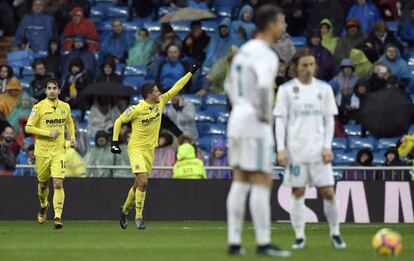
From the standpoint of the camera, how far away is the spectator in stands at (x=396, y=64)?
2841cm

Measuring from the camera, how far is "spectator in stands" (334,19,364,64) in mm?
29266

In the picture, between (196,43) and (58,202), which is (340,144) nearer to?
(196,43)

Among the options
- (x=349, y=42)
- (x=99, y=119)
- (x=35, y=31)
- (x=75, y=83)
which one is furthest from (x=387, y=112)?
(x=35, y=31)

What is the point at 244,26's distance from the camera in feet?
97.9

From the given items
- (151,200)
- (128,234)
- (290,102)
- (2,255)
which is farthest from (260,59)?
(151,200)

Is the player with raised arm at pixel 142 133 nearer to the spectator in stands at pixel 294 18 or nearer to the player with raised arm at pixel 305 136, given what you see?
the player with raised arm at pixel 305 136

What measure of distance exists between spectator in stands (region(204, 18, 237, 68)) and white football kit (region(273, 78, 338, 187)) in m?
14.8

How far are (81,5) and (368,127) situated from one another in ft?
29.1

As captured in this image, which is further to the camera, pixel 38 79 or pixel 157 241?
pixel 38 79

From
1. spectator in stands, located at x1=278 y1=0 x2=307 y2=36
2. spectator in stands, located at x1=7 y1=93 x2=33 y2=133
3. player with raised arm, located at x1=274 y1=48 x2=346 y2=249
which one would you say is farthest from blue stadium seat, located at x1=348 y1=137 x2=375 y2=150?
player with raised arm, located at x1=274 y1=48 x2=346 y2=249

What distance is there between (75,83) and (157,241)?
41.9 feet

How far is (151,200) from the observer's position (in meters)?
26.0

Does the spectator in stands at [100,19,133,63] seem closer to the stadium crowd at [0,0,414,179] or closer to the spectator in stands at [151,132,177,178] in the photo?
the stadium crowd at [0,0,414,179]

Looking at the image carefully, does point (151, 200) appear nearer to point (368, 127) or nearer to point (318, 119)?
point (368, 127)
